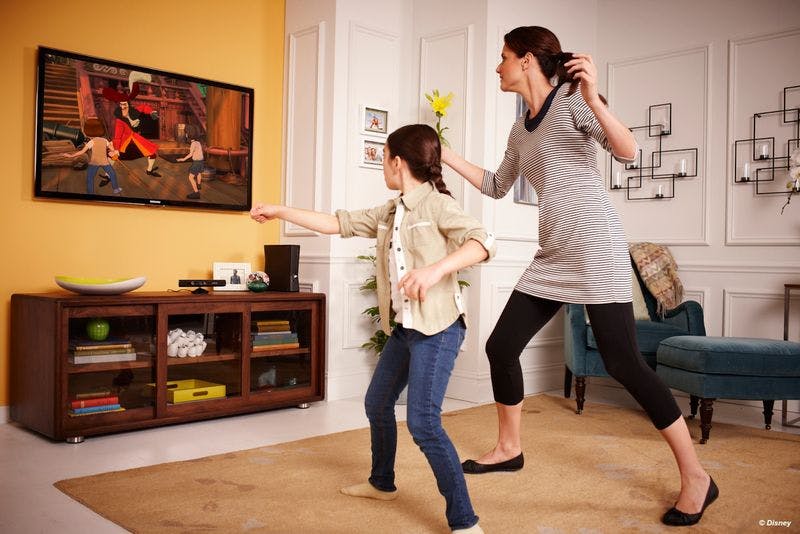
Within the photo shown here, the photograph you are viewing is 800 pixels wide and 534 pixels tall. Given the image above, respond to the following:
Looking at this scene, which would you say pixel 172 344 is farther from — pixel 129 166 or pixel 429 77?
pixel 429 77

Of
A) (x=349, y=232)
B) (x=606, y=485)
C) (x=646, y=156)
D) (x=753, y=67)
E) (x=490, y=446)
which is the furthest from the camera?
(x=646, y=156)

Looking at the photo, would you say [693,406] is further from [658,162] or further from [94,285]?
[94,285]

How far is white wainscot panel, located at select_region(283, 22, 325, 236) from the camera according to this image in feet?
14.2

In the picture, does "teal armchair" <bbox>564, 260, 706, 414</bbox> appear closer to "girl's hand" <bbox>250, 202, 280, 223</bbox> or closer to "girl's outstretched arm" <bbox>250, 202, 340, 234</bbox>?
"girl's outstretched arm" <bbox>250, 202, 340, 234</bbox>

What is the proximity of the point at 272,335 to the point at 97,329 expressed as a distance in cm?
93

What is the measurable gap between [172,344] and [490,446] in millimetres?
1580

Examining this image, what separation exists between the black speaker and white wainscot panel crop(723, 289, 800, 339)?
2.63m

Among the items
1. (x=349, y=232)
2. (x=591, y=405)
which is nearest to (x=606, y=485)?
(x=349, y=232)

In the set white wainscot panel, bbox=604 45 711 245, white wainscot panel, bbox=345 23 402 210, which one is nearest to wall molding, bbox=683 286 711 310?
white wainscot panel, bbox=604 45 711 245

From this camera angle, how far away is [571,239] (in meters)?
2.34

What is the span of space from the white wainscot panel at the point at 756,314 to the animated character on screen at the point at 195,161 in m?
3.23

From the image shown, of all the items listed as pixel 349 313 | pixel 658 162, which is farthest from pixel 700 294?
→ pixel 349 313

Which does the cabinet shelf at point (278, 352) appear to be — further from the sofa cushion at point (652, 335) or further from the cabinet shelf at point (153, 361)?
the sofa cushion at point (652, 335)

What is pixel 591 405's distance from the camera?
13.9 feet
